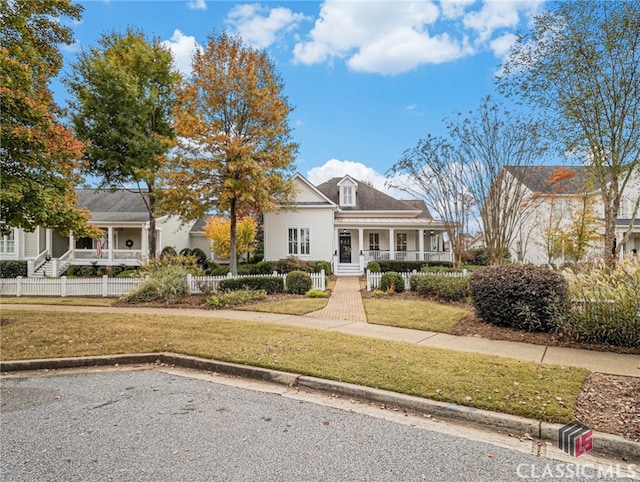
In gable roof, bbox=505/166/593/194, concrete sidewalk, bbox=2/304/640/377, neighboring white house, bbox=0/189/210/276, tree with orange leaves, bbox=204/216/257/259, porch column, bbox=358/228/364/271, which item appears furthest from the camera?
tree with orange leaves, bbox=204/216/257/259

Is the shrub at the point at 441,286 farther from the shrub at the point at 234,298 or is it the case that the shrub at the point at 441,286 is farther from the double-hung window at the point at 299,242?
the double-hung window at the point at 299,242

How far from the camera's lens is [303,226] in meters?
23.8

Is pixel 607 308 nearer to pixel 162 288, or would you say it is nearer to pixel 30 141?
pixel 30 141

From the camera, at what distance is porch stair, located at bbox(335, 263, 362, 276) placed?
23125 millimetres

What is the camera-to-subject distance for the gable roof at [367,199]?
87.8 feet

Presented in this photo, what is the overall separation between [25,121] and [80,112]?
1379 cm

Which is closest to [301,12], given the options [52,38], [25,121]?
[52,38]

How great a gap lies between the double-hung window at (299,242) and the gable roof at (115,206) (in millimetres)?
10049

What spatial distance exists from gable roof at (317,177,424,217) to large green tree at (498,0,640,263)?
50.6 ft

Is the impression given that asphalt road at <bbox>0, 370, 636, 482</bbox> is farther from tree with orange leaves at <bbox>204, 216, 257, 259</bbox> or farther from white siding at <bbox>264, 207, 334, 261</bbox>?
tree with orange leaves at <bbox>204, 216, 257, 259</bbox>

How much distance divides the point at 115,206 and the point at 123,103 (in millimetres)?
10315

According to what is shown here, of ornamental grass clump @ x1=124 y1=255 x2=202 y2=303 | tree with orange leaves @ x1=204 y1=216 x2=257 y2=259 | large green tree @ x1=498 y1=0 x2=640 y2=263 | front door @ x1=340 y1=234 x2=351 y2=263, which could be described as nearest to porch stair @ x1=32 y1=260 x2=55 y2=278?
tree with orange leaves @ x1=204 y1=216 x2=257 y2=259

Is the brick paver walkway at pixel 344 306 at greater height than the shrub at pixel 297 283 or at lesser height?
lesser

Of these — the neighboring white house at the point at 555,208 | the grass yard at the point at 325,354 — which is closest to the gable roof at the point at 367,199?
the neighboring white house at the point at 555,208
